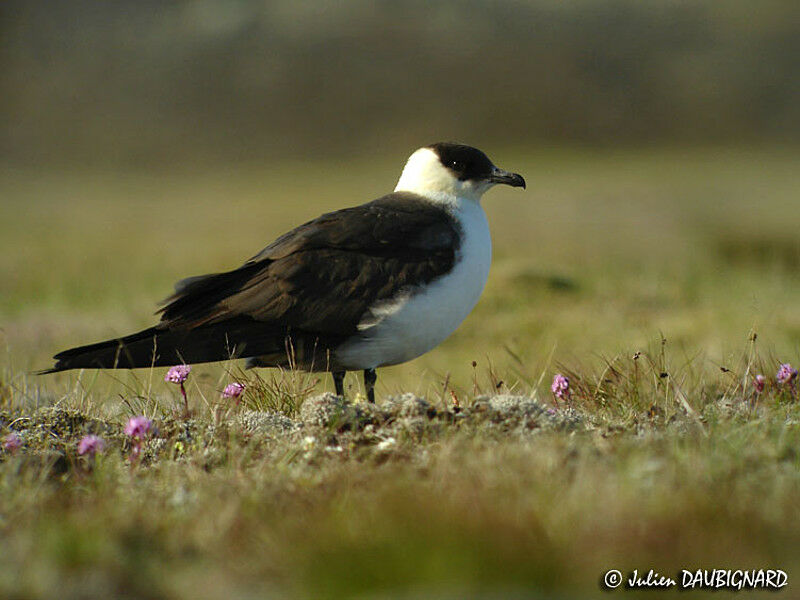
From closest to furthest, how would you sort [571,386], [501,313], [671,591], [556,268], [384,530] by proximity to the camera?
1. [671,591]
2. [384,530]
3. [571,386]
4. [501,313]
5. [556,268]

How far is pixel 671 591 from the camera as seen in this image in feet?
7.65

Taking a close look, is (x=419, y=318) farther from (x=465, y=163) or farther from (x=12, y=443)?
(x=12, y=443)

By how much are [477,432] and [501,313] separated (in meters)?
5.77

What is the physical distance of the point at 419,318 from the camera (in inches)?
187

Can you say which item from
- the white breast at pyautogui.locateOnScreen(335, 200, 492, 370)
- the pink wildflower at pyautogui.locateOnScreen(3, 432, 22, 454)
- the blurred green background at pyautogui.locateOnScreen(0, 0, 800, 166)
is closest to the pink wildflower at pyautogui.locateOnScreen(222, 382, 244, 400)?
the white breast at pyautogui.locateOnScreen(335, 200, 492, 370)

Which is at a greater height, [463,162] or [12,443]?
[463,162]

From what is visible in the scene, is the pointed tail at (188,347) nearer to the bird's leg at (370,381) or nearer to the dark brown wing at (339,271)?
the dark brown wing at (339,271)

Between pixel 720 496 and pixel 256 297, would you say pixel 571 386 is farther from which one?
pixel 720 496

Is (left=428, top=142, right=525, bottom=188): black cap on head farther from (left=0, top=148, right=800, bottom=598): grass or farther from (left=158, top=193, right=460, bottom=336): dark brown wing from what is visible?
(left=0, top=148, right=800, bottom=598): grass

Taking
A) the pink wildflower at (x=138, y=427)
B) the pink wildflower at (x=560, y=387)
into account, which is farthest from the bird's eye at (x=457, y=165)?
the pink wildflower at (x=138, y=427)

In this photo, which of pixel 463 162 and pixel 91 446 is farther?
pixel 463 162

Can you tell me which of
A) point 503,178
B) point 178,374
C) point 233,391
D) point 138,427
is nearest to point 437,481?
point 138,427

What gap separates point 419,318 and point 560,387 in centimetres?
79

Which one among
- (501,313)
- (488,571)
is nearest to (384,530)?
(488,571)
